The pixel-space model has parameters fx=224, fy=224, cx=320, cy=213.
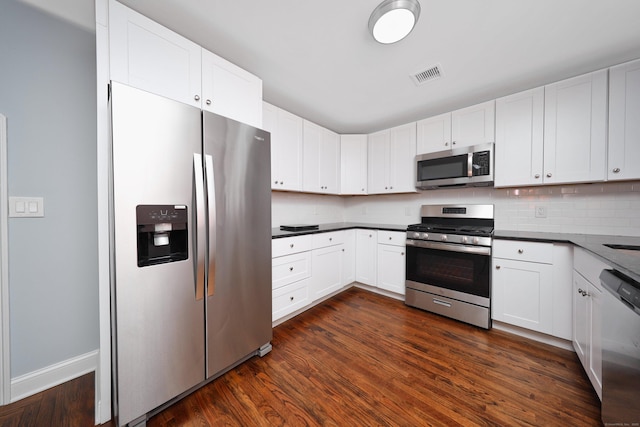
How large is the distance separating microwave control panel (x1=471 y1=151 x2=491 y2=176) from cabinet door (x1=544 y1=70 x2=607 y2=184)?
0.44 metres

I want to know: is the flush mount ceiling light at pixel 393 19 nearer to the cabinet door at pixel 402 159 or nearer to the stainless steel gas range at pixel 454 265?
the cabinet door at pixel 402 159

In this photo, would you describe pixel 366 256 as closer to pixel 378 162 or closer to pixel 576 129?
pixel 378 162

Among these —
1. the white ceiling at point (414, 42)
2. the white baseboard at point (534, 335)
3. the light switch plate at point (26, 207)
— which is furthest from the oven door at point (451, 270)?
the light switch plate at point (26, 207)

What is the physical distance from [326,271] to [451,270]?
4.56ft

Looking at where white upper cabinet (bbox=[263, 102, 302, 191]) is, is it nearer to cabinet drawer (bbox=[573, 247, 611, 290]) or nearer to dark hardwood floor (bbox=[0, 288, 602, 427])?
dark hardwood floor (bbox=[0, 288, 602, 427])

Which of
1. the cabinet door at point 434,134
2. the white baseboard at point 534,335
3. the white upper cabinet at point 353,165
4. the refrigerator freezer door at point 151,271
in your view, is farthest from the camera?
the white upper cabinet at point 353,165

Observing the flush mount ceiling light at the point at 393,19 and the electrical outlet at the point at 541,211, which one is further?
the electrical outlet at the point at 541,211

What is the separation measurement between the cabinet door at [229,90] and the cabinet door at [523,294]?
8.78 ft

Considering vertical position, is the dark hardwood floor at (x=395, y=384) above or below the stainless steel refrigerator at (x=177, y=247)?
below

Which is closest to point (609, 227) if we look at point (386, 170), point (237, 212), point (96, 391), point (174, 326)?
point (386, 170)

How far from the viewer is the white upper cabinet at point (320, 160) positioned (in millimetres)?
2962

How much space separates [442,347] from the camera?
1.92 meters

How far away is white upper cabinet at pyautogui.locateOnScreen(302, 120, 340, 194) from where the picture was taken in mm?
2962

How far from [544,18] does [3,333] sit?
153 inches
